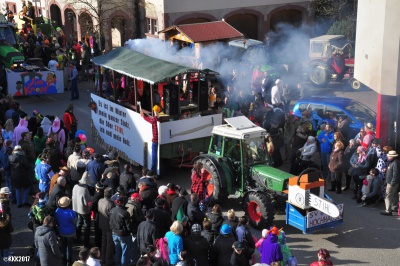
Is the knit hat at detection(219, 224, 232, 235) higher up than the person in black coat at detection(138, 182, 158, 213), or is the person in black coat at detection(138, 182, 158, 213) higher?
the knit hat at detection(219, 224, 232, 235)

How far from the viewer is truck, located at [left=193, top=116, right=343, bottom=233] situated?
12805 millimetres

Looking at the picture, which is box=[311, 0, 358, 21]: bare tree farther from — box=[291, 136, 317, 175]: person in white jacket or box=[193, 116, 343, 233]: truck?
box=[193, 116, 343, 233]: truck

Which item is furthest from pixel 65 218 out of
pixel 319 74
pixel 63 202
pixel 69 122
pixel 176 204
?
pixel 319 74

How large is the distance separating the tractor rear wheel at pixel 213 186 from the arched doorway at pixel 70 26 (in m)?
22.9

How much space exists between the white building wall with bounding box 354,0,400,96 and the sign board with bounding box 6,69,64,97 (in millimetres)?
11350

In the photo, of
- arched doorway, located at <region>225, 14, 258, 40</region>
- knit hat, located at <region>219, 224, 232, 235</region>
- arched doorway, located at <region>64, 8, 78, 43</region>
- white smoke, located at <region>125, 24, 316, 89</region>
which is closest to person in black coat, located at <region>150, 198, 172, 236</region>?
knit hat, located at <region>219, 224, 232, 235</region>

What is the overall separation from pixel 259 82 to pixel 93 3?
12.0 m

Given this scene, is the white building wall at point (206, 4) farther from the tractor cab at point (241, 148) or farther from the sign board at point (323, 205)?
the sign board at point (323, 205)

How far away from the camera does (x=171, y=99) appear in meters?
16.2

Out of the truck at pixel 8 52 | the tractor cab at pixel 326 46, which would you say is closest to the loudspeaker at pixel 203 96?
the truck at pixel 8 52

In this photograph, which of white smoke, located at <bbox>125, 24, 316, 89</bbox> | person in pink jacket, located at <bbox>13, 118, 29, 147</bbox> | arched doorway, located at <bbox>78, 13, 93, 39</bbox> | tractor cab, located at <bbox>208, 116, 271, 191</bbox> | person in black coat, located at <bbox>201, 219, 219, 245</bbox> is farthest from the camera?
arched doorway, located at <bbox>78, 13, 93, 39</bbox>

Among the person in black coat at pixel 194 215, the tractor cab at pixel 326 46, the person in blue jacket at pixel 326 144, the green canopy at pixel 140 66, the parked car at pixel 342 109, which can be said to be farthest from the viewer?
the tractor cab at pixel 326 46

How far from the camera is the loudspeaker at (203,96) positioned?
658 inches

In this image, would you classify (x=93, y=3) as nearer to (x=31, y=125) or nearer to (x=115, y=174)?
(x=31, y=125)
